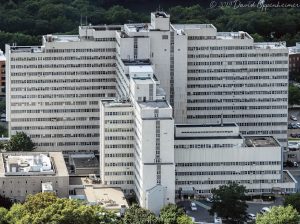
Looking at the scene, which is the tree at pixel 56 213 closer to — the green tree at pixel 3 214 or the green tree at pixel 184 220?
the green tree at pixel 3 214

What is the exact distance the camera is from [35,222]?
640 ft

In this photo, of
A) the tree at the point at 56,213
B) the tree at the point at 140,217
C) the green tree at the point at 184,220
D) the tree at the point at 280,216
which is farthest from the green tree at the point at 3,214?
the tree at the point at 280,216

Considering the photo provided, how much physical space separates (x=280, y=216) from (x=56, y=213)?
24.4 meters

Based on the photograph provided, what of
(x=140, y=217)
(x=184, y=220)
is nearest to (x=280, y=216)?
(x=184, y=220)

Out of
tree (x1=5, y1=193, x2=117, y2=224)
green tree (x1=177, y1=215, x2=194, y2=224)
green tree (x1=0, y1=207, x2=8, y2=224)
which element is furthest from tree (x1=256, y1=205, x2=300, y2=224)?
green tree (x1=0, y1=207, x2=8, y2=224)

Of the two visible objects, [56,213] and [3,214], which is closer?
[56,213]

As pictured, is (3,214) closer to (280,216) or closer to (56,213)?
(56,213)

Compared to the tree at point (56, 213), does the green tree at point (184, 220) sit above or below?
below

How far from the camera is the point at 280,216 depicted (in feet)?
643

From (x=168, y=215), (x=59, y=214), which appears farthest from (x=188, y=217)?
(x=59, y=214)

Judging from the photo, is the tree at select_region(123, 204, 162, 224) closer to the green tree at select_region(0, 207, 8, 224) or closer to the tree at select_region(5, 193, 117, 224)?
the tree at select_region(5, 193, 117, 224)

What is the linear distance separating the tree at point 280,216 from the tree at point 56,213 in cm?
1650

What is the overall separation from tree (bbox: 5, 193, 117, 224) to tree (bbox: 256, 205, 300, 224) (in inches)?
650

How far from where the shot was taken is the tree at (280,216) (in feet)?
641
